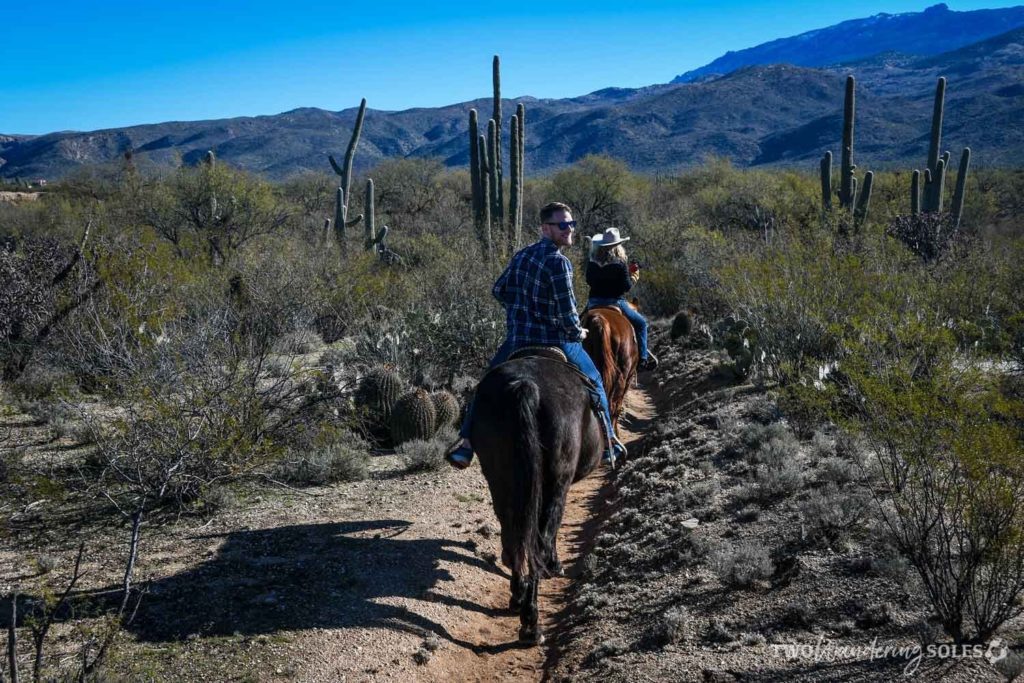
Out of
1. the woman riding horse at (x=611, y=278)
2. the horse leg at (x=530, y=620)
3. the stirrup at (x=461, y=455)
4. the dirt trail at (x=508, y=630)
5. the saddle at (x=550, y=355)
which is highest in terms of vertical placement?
the woman riding horse at (x=611, y=278)

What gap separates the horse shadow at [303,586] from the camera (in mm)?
4906

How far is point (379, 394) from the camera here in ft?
32.3

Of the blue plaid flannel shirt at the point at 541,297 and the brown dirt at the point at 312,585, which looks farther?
the blue plaid flannel shirt at the point at 541,297

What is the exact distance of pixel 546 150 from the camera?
170m

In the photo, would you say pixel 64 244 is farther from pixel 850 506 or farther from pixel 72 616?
pixel 850 506

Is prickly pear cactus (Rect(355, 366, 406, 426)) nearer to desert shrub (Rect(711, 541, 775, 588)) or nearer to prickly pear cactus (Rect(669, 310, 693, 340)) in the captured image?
desert shrub (Rect(711, 541, 775, 588))

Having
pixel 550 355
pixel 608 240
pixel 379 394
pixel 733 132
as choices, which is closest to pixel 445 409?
pixel 379 394

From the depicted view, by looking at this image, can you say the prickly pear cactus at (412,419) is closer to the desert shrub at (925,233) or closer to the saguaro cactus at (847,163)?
the desert shrub at (925,233)

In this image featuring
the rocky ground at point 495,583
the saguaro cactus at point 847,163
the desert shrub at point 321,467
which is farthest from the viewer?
the saguaro cactus at point 847,163

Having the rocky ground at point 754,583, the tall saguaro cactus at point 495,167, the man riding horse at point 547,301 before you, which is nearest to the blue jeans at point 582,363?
the man riding horse at point 547,301

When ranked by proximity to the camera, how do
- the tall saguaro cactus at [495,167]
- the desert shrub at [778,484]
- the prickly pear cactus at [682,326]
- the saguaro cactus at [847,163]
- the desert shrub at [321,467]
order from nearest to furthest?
the desert shrub at [778,484] < the desert shrub at [321,467] < the prickly pear cactus at [682,326] < the tall saguaro cactus at [495,167] < the saguaro cactus at [847,163]

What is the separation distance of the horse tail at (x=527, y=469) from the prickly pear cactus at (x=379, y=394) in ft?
16.5

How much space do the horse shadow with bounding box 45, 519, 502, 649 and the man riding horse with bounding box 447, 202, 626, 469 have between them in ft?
3.43

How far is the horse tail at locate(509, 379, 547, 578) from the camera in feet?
15.6
